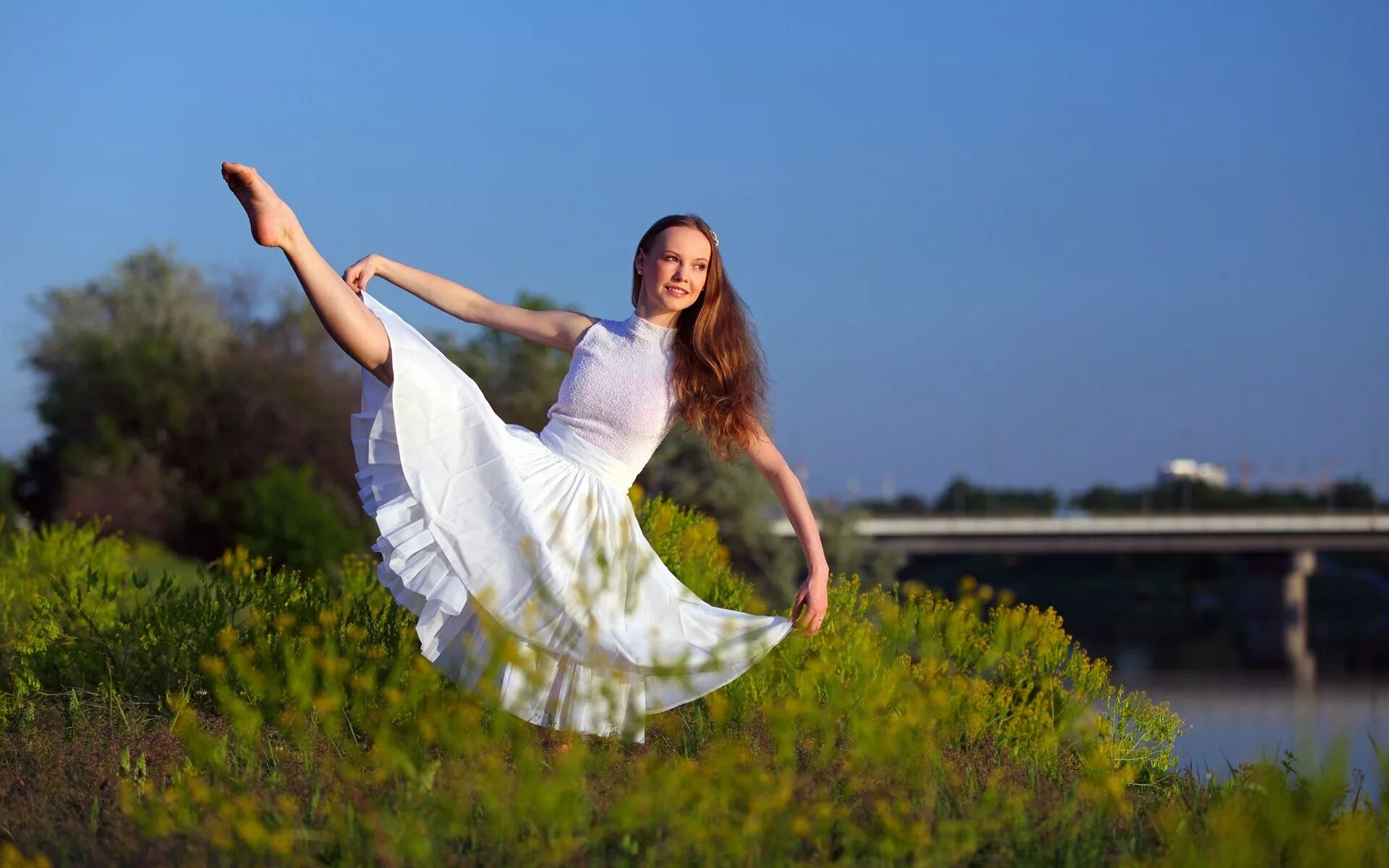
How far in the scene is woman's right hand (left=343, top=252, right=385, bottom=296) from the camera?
4746mm

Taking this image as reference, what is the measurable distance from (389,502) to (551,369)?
30560mm

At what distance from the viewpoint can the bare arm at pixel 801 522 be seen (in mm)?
4594

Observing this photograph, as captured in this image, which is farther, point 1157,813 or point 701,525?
point 701,525

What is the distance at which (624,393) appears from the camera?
4816mm

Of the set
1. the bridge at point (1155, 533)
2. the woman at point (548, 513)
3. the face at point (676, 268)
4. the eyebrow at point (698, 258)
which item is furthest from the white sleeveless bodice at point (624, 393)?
the bridge at point (1155, 533)

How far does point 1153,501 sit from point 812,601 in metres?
54.8

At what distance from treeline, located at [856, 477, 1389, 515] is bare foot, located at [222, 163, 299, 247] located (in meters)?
41.7

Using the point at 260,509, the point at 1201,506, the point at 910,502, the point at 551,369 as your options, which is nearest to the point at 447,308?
the point at 260,509

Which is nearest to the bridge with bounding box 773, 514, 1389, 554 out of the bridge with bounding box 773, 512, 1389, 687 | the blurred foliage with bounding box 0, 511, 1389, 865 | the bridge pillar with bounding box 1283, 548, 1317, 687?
the bridge with bounding box 773, 512, 1389, 687

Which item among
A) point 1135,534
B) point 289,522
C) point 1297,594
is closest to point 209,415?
point 289,522

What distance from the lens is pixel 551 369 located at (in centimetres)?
3475

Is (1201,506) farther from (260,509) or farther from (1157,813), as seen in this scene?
(1157,813)

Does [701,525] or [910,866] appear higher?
[701,525]

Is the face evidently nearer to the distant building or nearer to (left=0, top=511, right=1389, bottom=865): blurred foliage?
(left=0, top=511, right=1389, bottom=865): blurred foliage
